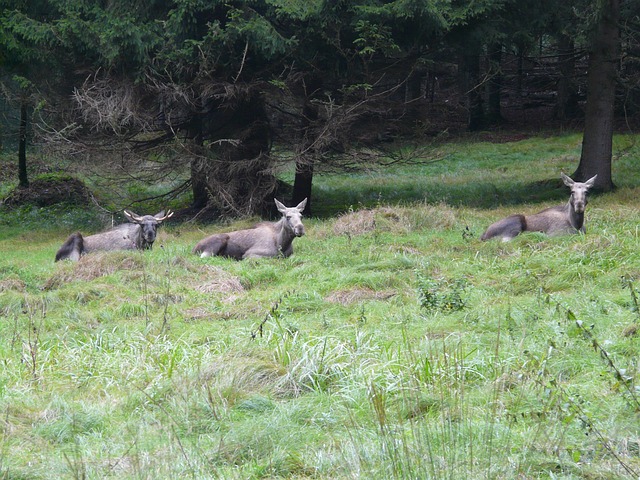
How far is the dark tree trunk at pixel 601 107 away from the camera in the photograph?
68.0 ft


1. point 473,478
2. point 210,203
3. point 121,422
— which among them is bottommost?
point 210,203

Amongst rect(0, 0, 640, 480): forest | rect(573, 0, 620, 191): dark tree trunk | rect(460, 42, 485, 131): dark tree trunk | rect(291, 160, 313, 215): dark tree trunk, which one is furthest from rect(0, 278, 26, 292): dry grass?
rect(460, 42, 485, 131): dark tree trunk

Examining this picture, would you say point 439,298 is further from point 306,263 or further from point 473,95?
point 473,95

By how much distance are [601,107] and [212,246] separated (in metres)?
11.2

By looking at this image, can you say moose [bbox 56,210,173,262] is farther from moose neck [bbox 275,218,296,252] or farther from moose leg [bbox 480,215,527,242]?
moose leg [bbox 480,215,527,242]

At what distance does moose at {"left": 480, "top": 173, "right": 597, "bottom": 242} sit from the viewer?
15.1 meters

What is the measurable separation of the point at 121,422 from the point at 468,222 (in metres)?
11.9

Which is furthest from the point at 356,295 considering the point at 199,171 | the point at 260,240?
the point at 199,171

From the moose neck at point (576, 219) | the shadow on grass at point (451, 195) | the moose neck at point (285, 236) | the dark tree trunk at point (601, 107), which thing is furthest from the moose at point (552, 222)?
the dark tree trunk at point (601, 107)

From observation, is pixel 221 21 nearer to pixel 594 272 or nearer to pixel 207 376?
pixel 594 272

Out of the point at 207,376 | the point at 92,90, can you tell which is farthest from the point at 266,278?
the point at 92,90

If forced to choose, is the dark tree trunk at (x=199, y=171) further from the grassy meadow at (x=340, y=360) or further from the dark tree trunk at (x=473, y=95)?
the dark tree trunk at (x=473, y=95)

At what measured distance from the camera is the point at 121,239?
57.6 feet

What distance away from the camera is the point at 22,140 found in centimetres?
2681
